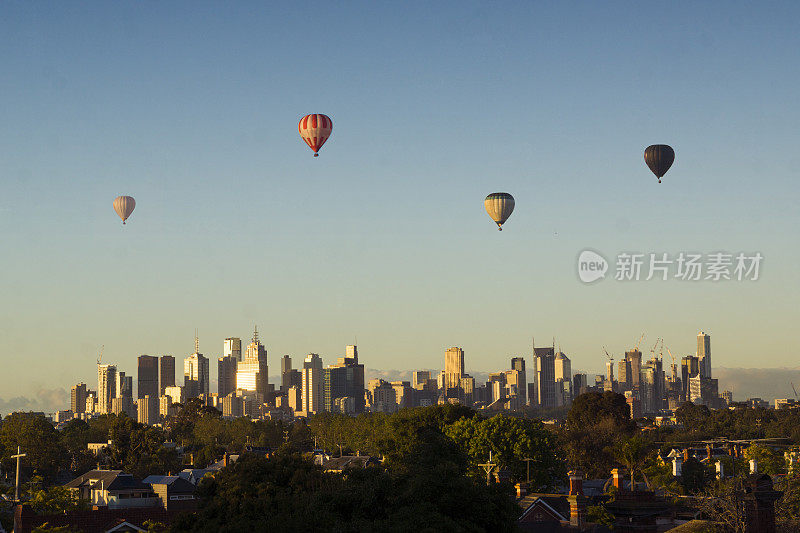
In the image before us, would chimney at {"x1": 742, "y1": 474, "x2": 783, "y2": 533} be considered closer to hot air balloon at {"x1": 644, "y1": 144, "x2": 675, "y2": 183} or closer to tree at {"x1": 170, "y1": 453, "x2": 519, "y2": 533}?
tree at {"x1": 170, "y1": 453, "x2": 519, "y2": 533}

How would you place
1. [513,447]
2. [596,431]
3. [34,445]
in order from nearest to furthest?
[513,447] < [34,445] < [596,431]

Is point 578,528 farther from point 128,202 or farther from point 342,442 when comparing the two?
point 342,442

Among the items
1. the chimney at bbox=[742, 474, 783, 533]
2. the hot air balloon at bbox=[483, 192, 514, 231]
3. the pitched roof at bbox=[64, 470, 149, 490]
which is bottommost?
the pitched roof at bbox=[64, 470, 149, 490]

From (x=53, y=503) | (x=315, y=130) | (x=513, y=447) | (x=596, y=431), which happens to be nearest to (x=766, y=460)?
(x=513, y=447)

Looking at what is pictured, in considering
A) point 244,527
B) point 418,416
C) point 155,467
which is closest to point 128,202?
point 155,467

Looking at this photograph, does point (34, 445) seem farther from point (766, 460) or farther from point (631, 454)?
point (766, 460)

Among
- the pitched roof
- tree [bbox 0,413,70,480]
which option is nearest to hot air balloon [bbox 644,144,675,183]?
the pitched roof
